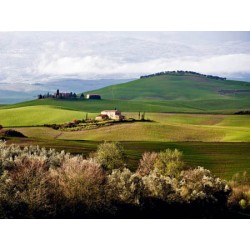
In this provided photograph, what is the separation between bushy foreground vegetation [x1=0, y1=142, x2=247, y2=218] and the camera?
27469 mm

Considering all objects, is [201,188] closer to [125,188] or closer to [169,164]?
[169,164]

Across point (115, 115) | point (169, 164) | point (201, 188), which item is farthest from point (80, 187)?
point (115, 115)

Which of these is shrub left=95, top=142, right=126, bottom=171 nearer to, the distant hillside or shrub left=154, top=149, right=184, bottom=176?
shrub left=154, top=149, right=184, bottom=176

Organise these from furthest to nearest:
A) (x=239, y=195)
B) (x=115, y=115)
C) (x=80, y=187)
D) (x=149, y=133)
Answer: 1. (x=115, y=115)
2. (x=149, y=133)
3. (x=239, y=195)
4. (x=80, y=187)

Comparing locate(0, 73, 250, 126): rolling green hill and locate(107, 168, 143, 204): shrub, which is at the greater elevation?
locate(0, 73, 250, 126): rolling green hill

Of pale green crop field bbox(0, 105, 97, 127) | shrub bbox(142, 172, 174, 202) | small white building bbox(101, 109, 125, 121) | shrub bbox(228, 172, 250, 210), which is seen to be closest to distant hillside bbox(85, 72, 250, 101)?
pale green crop field bbox(0, 105, 97, 127)

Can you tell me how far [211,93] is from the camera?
605 ft

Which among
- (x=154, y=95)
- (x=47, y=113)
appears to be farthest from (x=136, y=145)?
(x=154, y=95)

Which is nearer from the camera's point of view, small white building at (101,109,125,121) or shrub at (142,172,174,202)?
shrub at (142,172,174,202)

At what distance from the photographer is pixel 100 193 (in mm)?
29844

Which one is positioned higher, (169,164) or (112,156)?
(112,156)

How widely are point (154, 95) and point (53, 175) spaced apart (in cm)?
15636

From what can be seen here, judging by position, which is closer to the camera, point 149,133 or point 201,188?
point 201,188

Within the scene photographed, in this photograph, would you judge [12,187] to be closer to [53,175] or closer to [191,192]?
[53,175]
